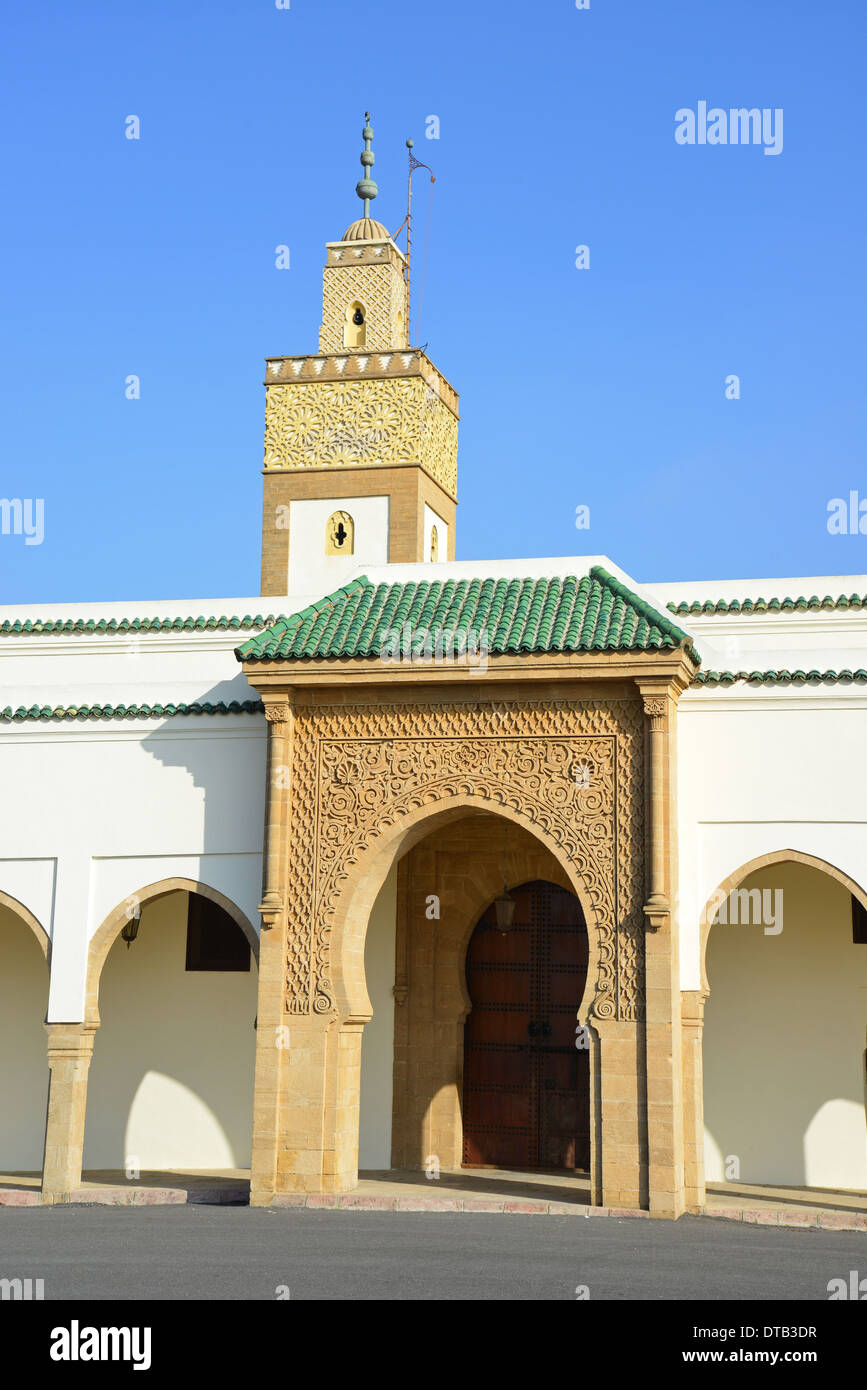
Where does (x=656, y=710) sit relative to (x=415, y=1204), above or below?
above

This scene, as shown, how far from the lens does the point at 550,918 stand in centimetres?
1350

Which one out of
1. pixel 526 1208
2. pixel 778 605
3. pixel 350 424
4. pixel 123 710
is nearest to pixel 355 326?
pixel 350 424

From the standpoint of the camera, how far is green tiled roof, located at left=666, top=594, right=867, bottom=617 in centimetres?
1422

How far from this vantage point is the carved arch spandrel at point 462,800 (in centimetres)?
1125

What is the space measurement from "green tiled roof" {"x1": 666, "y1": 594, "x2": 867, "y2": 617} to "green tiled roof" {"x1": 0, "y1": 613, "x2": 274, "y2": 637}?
4.18 m

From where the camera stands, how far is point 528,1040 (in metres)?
13.4

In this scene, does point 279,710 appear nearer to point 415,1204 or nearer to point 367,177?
point 415,1204

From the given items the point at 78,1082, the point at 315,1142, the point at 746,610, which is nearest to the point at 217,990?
the point at 78,1082

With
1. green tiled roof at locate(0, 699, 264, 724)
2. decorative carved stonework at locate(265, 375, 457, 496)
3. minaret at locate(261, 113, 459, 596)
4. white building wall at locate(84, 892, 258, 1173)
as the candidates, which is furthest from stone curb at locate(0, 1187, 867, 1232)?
decorative carved stonework at locate(265, 375, 457, 496)

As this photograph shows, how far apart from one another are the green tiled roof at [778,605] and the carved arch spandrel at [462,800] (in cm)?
325

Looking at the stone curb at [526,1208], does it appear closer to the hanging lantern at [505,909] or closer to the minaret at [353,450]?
the hanging lantern at [505,909]

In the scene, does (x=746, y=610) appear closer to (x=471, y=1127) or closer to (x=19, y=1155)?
(x=471, y=1127)

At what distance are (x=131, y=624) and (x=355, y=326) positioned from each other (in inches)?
257

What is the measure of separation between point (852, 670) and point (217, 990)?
20.8 ft
